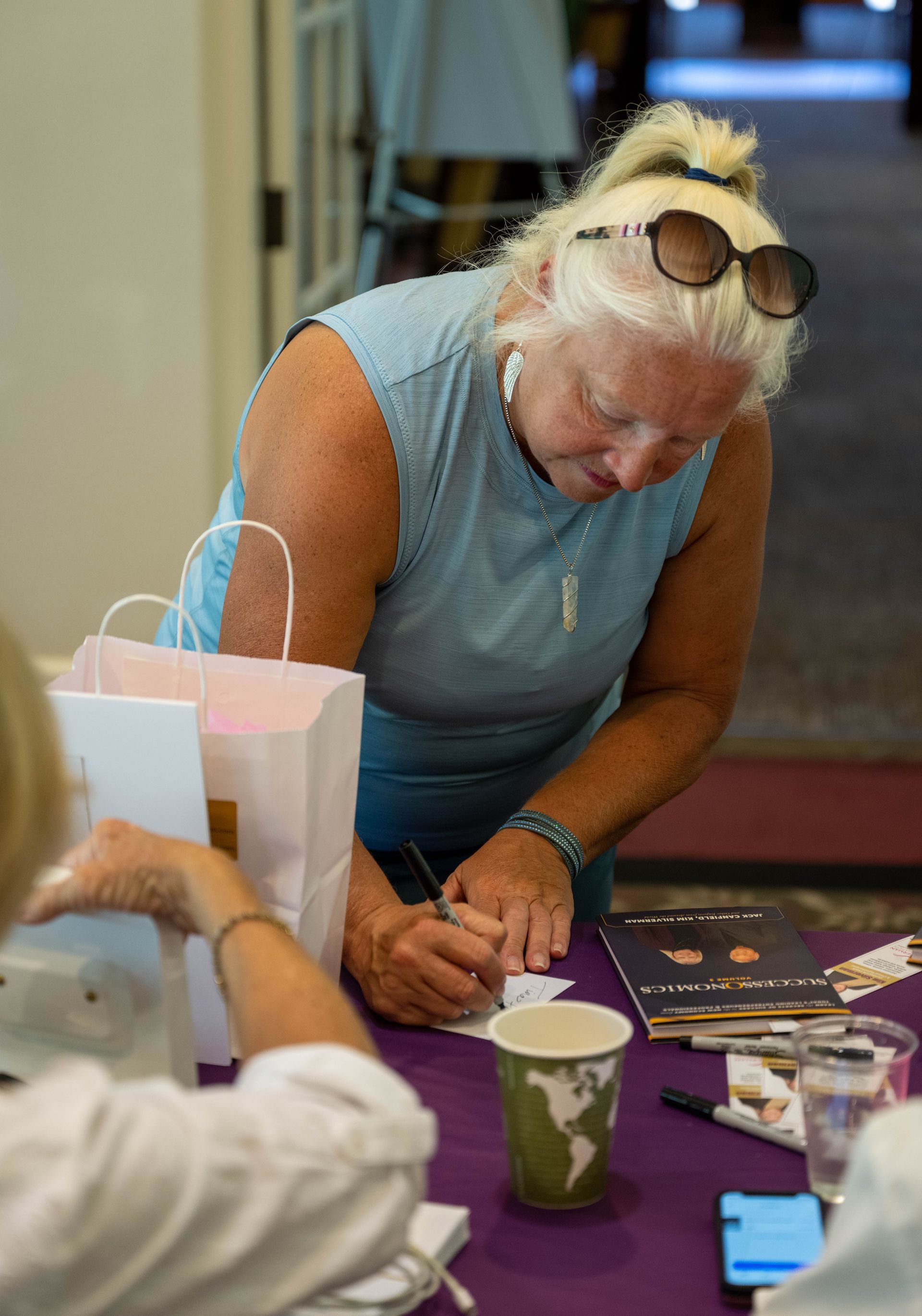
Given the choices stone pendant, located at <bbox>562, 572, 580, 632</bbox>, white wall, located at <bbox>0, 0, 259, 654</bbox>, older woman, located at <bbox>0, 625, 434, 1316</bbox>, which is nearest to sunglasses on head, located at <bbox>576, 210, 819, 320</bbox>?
stone pendant, located at <bbox>562, 572, 580, 632</bbox>

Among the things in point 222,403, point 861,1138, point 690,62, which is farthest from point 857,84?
point 861,1138

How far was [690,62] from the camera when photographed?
14305 millimetres

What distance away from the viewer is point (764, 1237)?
0.89 metres

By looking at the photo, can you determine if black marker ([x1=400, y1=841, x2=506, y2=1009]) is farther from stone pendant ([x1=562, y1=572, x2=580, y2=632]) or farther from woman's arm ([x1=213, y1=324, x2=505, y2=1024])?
stone pendant ([x1=562, y1=572, x2=580, y2=632])

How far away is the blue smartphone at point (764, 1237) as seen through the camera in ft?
2.80

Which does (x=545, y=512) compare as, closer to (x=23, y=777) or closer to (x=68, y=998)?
(x=68, y=998)

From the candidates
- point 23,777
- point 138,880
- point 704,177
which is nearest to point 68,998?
point 138,880

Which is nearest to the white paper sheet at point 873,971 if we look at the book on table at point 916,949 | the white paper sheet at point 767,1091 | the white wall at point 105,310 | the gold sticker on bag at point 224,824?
the book on table at point 916,949

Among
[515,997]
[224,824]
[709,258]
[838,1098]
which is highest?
[709,258]

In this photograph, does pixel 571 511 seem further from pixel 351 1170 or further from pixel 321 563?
pixel 351 1170

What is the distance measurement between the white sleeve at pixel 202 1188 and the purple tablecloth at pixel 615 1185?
0.19 m

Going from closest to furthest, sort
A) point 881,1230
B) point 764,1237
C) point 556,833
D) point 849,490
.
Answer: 1. point 881,1230
2. point 764,1237
3. point 556,833
4. point 849,490

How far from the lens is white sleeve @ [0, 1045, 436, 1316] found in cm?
64

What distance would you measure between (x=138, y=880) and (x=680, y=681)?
2.92 ft
